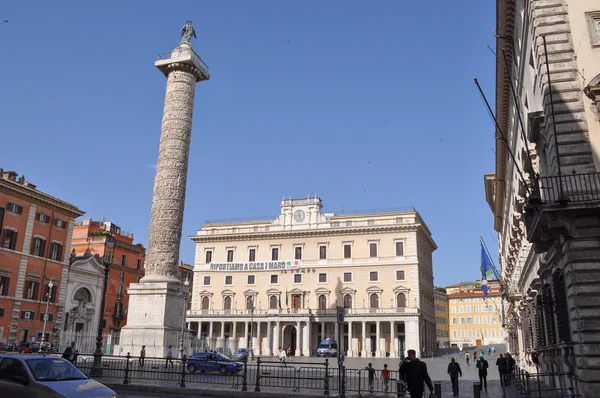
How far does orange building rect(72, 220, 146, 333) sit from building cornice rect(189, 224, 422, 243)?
31.9 ft

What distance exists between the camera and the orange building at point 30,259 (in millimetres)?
34375

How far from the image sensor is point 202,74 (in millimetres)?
32438

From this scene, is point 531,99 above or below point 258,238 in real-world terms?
below

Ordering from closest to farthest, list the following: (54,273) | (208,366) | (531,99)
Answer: (531,99), (208,366), (54,273)

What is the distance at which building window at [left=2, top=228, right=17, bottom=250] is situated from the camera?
34719mm

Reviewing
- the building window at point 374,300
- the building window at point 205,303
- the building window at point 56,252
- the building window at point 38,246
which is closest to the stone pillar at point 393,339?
the building window at point 374,300

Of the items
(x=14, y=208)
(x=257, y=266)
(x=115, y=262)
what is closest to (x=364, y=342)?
(x=257, y=266)

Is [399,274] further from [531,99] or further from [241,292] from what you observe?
[531,99]

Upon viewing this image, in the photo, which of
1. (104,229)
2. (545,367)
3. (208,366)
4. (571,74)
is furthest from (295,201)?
(571,74)

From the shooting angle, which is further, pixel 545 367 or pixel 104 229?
pixel 104 229

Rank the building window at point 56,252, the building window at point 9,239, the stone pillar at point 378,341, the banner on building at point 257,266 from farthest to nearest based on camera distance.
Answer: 1. the banner on building at point 257,266
2. the stone pillar at point 378,341
3. the building window at point 56,252
4. the building window at point 9,239

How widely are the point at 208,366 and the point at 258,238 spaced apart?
121 feet

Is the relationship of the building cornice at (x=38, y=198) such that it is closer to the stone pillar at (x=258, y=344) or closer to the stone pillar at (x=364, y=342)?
the stone pillar at (x=258, y=344)

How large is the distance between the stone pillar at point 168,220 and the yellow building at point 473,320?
79297mm
